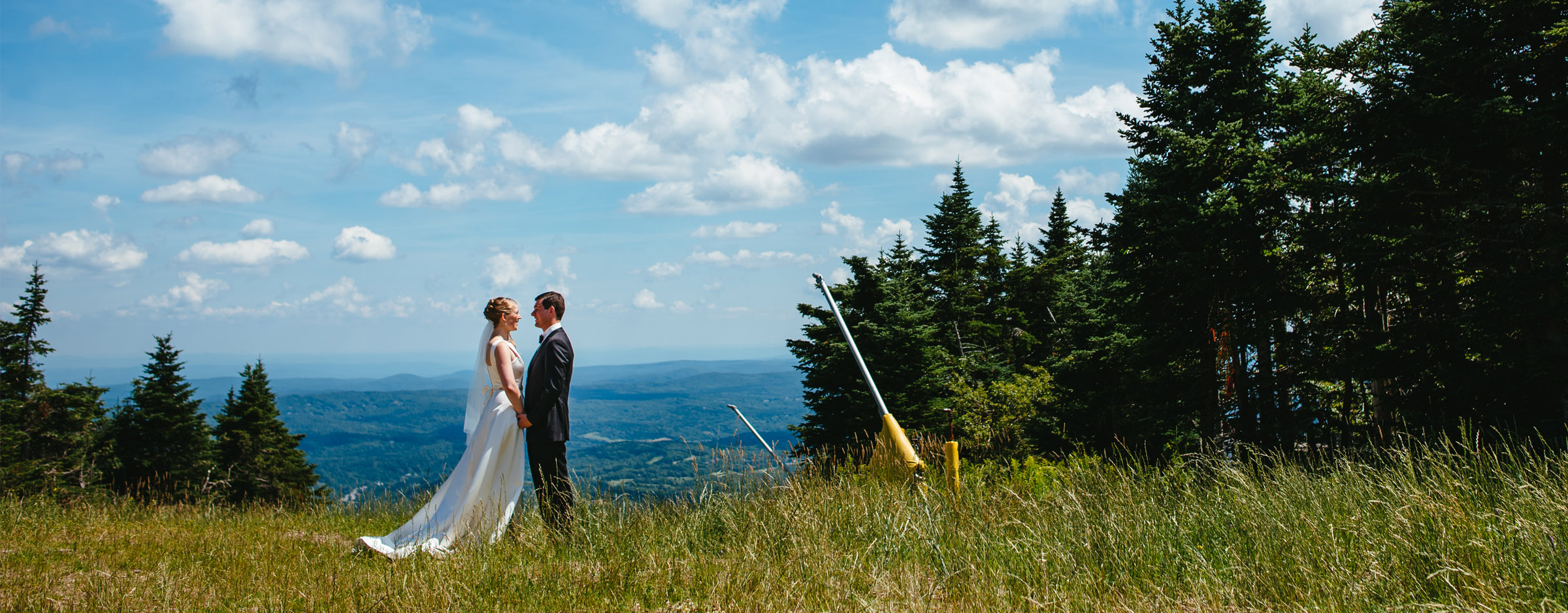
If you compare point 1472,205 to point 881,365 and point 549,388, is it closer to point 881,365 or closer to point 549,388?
point 549,388

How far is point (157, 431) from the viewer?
130 ft

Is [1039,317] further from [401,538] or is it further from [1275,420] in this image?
[401,538]

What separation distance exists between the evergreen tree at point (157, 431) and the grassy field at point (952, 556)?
134ft

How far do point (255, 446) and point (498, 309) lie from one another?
43219 mm

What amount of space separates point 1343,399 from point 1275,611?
18084mm

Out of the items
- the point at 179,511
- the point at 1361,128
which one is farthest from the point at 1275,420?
the point at 179,511

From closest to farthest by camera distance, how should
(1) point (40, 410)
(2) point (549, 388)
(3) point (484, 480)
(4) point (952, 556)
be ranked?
(4) point (952, 556) < (2) point (549, 388) < (3) point (484, 480) < (1) point (40, 410)

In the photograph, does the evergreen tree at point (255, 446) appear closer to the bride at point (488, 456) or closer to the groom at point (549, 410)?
the bride at point (488, 456)

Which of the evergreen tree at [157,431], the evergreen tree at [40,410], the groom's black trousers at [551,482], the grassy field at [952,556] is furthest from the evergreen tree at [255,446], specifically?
the groom's black trousers at [551,482]

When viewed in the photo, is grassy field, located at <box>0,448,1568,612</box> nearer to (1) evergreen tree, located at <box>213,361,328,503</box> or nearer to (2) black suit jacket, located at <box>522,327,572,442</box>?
(2) black suit jacket, located at <box>522,327,572,442</box>

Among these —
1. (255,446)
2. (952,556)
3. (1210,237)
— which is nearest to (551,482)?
(952,556)

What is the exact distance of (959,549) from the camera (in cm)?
510

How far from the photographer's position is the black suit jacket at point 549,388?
6.11m

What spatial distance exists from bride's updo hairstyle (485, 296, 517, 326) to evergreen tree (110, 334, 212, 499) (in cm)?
4187
